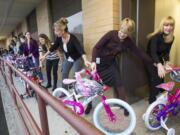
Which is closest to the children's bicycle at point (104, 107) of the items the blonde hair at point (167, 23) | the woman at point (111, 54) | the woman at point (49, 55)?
the woman at point (111, 54)

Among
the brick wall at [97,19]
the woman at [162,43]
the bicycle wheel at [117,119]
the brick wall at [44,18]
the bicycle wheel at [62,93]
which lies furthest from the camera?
the brick wall at [44,18]

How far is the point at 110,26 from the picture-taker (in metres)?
2.75

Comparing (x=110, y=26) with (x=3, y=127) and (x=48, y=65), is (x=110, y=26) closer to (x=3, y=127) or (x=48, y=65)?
(x=48, y=65)

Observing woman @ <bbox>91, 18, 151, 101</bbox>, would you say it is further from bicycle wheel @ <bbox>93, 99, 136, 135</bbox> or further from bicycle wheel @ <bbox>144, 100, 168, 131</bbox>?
bicycle wheel @ <bbox>144, 100, 168, 131</bbox>

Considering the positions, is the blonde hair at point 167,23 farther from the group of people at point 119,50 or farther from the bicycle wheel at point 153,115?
the bicycle wheel at point 153,115

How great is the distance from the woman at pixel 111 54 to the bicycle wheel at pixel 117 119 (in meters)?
0.38

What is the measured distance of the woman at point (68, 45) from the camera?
8.54 ft

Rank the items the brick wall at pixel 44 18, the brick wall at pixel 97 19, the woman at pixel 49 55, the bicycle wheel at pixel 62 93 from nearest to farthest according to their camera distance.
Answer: the bicycle wheel at pixel 62 93 → the brick wall at pixel 97 19 → the woman at pixel 49 55 → the brick wall at pixel 44 18

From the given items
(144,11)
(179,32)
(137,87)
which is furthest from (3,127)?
(179,32)

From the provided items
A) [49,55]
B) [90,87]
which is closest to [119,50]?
[90,87]

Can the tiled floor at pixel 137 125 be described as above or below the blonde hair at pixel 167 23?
below

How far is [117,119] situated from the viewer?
2.26m

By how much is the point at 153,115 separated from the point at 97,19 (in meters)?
1.73

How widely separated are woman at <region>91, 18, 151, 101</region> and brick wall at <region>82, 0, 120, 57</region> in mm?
449
